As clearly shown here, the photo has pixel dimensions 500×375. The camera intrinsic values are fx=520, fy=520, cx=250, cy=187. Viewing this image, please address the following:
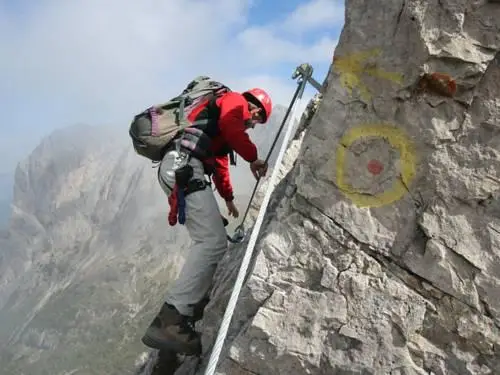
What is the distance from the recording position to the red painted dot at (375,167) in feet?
21.9

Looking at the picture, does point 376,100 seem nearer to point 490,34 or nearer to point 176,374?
point 490,34

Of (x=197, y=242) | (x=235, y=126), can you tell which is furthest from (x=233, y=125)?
(x=197, y=242)

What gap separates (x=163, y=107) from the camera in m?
Answer: 8.13

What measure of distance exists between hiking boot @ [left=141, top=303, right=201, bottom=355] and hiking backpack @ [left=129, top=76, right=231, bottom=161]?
7.93 ft

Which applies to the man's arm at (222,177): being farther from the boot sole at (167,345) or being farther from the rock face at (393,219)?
the boot sole at (167,345)

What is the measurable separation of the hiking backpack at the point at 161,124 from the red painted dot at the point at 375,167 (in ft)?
9.43

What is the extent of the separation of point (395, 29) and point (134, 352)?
19491 cm

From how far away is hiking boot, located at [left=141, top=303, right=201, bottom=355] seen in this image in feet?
25.4

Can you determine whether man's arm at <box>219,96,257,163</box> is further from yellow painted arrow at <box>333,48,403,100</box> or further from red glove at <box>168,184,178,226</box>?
yellow painted arrow at <box>333,48,403,100</box>

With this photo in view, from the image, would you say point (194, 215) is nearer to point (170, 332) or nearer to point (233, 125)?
point (233, 125)

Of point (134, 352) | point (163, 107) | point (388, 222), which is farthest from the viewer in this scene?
point (134, 352)

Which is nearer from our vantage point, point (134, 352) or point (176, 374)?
point (176, 374)

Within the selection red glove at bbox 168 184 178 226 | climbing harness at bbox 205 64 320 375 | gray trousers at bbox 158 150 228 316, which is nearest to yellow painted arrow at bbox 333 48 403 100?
climbing harness at bbox 205 64 320 375

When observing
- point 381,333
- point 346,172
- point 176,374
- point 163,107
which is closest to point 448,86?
point 346,172
